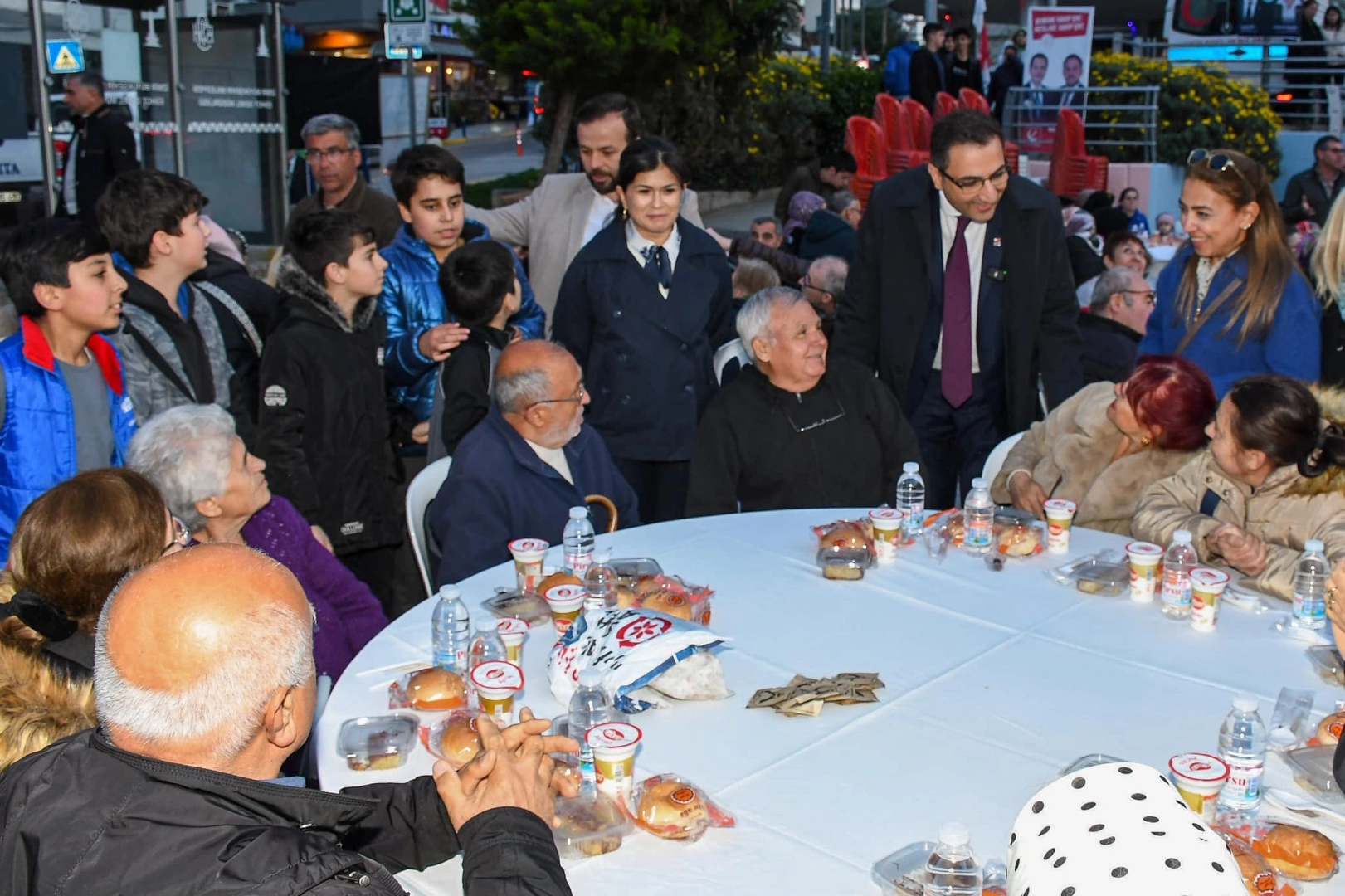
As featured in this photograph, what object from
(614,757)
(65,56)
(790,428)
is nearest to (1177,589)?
(790,428)

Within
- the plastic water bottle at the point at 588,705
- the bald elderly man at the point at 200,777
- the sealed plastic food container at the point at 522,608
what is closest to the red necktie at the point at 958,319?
the sealed plastic food container at the point at 522,608

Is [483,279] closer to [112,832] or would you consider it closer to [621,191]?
[621,191]

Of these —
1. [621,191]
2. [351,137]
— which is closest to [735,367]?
[621,191]

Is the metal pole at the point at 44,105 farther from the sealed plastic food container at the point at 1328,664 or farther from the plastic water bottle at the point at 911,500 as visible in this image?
the sealed plastic food container at the point at 1328,664

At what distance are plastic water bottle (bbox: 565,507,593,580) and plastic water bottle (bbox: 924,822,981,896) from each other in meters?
1.42

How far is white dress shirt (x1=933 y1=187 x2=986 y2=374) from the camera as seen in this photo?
457 centimetres

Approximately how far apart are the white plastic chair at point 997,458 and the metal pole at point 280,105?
7146 millimetres

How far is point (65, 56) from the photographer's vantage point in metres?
8.30

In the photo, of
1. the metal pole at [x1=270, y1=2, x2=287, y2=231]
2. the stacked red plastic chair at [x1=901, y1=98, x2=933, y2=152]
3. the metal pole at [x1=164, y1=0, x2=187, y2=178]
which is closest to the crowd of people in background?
the metal pole at [x1=164, y1=0, x2=187, y2=178]

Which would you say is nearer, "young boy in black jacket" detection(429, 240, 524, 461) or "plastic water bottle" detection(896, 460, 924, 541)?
"plastic water bottle" detection(896, 460, 924, 541)

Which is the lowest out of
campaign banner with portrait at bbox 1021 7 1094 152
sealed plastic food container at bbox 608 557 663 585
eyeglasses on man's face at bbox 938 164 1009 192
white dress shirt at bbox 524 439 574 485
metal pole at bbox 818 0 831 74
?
sealed plastic food container at bbox 608 557 663 585

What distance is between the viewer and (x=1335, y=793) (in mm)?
2170

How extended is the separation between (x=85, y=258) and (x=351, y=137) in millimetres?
2418

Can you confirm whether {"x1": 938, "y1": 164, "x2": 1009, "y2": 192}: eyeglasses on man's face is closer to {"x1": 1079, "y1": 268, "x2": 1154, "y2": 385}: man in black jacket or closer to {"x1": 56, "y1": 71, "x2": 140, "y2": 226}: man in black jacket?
{"x1": 1079, "y1": 268, "x2": 1154, "y2": 385}: man in black jacket
